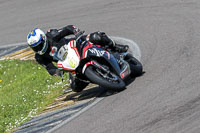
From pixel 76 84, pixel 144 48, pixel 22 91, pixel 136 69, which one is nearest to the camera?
pixel 76 84

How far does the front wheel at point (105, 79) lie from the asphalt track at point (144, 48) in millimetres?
209

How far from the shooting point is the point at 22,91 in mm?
11234

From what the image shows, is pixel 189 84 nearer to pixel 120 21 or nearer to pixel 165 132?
pixel 165 132

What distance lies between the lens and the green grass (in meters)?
9.91

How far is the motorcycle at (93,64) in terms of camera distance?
27.7 ft

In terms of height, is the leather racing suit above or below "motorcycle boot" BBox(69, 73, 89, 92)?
above

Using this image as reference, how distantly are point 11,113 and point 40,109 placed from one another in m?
0.85

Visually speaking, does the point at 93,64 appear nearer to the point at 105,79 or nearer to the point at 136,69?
the point at 105,79

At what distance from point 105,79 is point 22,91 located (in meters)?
3.56

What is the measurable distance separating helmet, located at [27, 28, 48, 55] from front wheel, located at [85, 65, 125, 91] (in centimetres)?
125

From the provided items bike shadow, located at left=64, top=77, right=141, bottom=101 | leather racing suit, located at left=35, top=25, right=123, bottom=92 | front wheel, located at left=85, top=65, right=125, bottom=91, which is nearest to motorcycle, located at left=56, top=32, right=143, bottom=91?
front wheel, located at left=85, top=65, right=125, bottom=91

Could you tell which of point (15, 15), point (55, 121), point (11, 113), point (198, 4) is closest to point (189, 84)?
point (55, 121)

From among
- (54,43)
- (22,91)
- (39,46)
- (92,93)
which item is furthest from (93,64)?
(22,91)

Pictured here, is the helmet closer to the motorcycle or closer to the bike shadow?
the motorcycle
